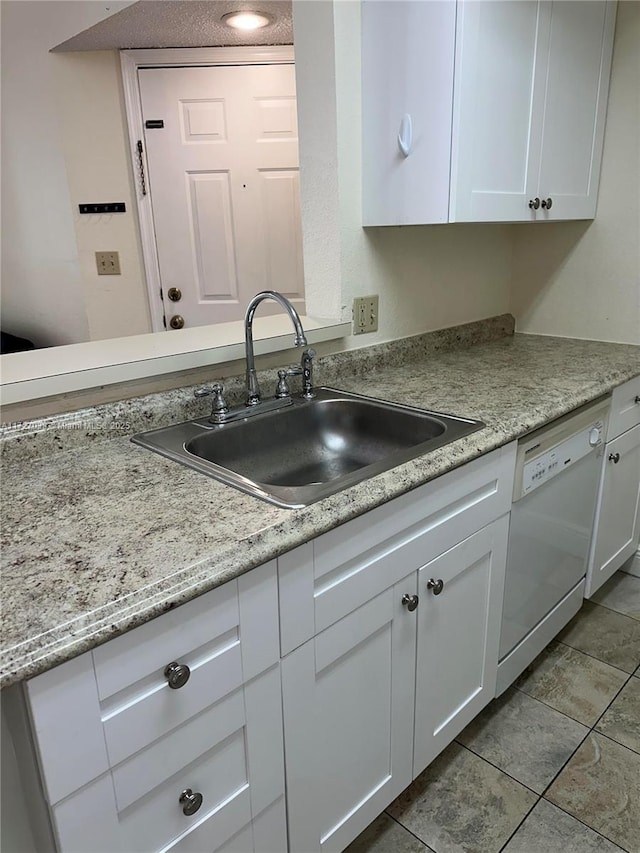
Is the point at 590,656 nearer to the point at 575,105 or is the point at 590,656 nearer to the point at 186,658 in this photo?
the point at 186,658

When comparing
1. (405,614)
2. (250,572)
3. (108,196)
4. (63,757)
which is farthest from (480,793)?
(108,196)

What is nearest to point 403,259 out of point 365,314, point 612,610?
point 365,314

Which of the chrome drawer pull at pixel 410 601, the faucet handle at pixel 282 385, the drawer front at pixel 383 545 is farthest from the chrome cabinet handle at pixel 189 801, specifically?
the faucet handle at pixel 282 385

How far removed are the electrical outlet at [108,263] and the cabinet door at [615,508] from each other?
229cm

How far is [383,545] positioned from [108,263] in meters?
2.33

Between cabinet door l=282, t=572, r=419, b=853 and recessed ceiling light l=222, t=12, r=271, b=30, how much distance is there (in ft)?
7.17

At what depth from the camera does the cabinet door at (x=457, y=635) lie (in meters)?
1.29

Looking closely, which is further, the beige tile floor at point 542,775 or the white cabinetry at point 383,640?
the beige tile floor at point 542,775

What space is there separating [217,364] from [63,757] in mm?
965

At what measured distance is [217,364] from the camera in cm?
151

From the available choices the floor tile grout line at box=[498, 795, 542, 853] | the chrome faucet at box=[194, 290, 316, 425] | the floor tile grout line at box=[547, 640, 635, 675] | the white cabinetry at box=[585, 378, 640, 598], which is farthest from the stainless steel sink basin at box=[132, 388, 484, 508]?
the floor tile grout line at box=[547, 640, 635, 675]

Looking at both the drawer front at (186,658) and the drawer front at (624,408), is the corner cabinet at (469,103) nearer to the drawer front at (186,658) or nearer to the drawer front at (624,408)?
the drawer front at (624,408)

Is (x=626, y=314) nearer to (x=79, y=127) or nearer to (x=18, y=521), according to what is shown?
(x=18, y=521)

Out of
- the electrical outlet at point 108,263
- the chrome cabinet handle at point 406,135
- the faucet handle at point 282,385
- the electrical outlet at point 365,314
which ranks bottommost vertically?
the faucet handle at point 282,385
